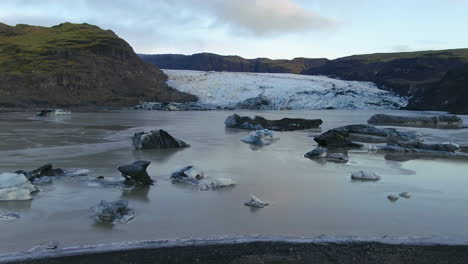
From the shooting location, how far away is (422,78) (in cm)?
6719

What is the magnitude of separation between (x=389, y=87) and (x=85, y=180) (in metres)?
62.5

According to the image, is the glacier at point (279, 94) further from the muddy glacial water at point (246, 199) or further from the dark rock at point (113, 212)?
the dark rock at point (113, 212)

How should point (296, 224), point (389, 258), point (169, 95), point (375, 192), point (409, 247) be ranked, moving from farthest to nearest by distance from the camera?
point (169, 95), point (375, 192), point (296, 224), point (409, 247), point (389, 258)

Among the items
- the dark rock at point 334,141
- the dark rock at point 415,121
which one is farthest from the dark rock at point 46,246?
the dark rock at point 415,121

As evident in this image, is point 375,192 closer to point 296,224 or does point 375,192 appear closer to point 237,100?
point 296,224

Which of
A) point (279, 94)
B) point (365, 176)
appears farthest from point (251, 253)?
point (279, 94)

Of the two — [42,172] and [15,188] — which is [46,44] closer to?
[42,172]

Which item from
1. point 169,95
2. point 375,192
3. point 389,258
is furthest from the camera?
point 169,95

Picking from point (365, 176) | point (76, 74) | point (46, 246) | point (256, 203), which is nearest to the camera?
point (46, 246)

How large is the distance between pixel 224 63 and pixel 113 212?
391 feet

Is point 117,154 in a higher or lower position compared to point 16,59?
lower

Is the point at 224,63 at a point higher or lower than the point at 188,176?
higher

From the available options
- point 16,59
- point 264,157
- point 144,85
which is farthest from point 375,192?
point 16,59

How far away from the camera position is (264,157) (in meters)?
12.2
